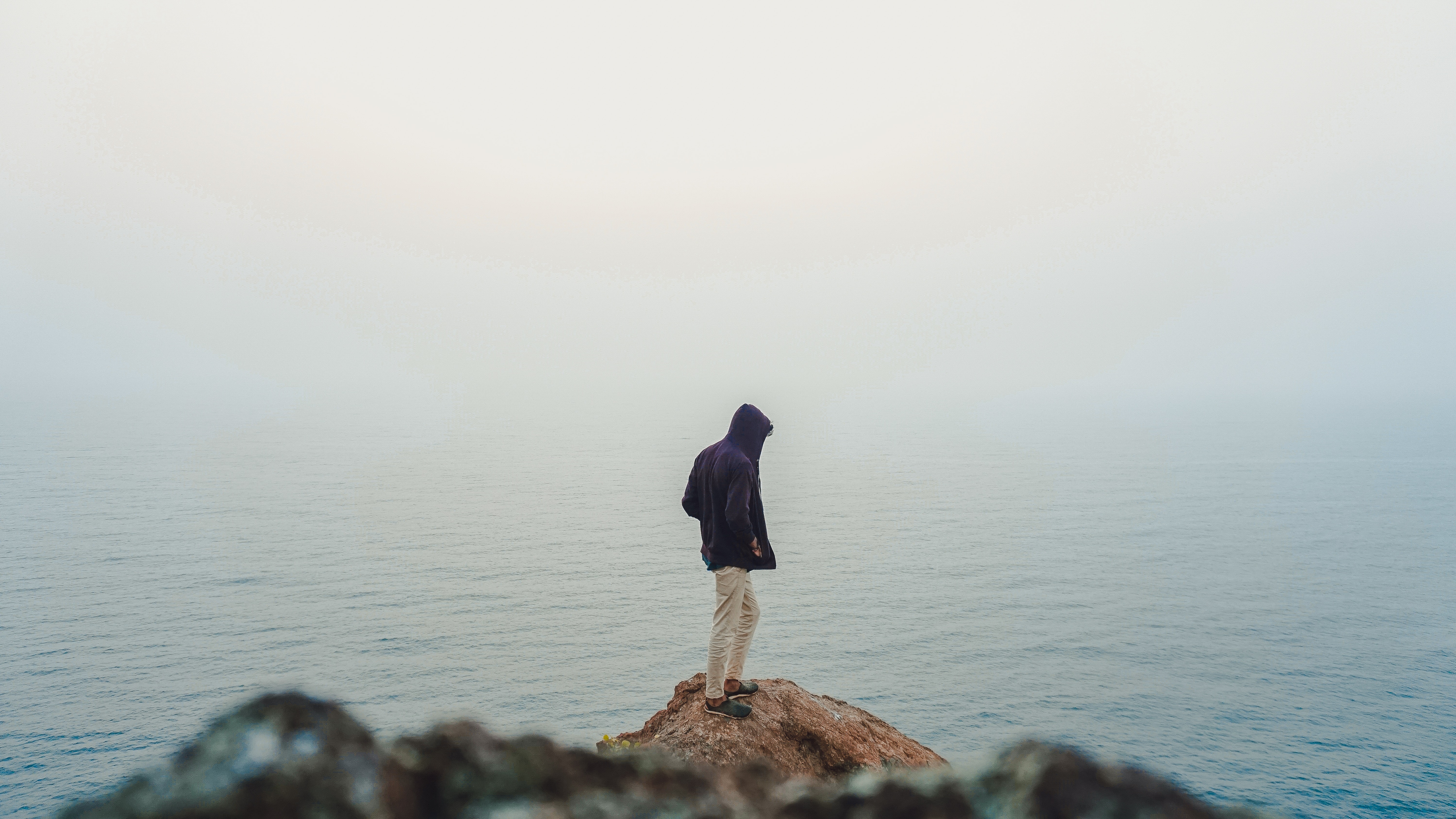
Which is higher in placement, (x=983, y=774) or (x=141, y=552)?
(x=983, y=774)

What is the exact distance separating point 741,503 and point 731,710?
324 centimetres

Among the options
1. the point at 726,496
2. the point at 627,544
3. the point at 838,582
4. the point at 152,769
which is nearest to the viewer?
the point at 152,769

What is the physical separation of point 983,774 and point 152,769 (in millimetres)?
2257

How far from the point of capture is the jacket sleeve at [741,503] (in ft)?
31.0

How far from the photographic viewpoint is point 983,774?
7.49ft

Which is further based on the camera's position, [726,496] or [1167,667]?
[1167,667]

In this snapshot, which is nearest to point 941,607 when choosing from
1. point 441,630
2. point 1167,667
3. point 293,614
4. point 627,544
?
point 1167,667

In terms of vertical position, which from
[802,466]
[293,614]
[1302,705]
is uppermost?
[802,466]

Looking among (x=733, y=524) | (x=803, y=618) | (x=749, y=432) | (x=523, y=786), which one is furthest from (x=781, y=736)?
(x=803, y=618)

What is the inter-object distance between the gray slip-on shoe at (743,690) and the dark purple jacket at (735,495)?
212cm

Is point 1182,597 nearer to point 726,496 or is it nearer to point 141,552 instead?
point 726,496

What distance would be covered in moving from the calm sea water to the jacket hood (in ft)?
84.8

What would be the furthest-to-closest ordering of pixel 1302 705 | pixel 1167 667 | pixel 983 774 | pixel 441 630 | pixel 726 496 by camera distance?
pixel 441 630
pixel 1167 667
pixel 1302 705
pixel 726 496
pixel 983 774

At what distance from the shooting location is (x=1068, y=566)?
102 meters
